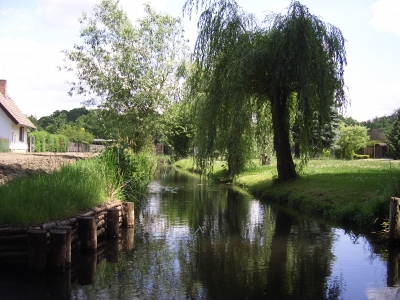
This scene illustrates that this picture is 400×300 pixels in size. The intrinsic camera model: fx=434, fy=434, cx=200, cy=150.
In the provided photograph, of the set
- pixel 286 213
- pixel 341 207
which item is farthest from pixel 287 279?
pixel 286 213

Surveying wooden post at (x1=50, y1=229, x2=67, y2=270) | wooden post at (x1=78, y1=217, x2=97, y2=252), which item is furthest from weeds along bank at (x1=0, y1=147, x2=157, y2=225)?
wooden post at (x1=50, y1=229, x2=67, y2=270)

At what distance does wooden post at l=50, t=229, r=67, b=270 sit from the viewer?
25.1 ft

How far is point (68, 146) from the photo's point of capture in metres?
48.9

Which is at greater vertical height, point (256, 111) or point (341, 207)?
point (256, 111)

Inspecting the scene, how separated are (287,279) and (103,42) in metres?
22.4

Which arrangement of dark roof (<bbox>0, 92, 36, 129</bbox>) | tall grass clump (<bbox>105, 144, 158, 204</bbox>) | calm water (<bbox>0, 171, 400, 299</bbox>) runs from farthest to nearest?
1. dark roof (<bbox>0, 92, 36, 129</bbox>)
2. tall grass clump (<bbox>105, 144, 158, 204</bbox>)
3. calm water (<bbox>0, 171, 400, 299</bbox>)

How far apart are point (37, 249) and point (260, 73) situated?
10.8m

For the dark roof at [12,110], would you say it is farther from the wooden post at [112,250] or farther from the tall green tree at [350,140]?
the tall green tree at [350,140]

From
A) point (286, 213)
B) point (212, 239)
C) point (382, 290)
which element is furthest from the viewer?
point (286, 213)

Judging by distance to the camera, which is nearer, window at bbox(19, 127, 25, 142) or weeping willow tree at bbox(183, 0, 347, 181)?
weeping willow tree at bbox(183, 0, 347, 181)

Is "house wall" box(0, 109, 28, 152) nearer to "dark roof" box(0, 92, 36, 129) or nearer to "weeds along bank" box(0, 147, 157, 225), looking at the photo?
"dark roof" box(0, 92, 36, 129)

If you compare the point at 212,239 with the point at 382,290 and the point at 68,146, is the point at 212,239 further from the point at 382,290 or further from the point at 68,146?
the point at 68,146

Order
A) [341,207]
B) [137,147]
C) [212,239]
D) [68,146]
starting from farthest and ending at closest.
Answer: [68,146], [137,147], [341,207], [212,239]

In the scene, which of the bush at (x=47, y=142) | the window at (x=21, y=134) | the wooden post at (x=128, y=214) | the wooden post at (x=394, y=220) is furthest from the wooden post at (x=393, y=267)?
the window at (x=21, y=134)
